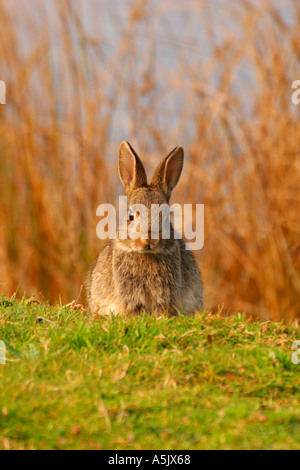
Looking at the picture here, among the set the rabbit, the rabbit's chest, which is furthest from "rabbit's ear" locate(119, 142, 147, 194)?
the rabbit's chest

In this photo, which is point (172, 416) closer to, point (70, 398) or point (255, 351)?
point (70, 398)

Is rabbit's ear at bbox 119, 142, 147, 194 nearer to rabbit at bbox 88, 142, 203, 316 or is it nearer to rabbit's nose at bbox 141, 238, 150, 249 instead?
rabbit at bbox 88, 142, 203, 316

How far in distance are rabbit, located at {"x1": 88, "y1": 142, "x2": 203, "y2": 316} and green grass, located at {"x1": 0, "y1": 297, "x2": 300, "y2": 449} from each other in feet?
1.59

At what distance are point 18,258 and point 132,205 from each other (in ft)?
10.9

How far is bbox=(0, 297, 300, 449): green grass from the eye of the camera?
2797mm

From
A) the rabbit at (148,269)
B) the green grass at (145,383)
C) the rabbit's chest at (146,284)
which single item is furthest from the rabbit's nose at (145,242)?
the green grass at (145,383)

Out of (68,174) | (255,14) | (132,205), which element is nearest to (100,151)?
(68,174)

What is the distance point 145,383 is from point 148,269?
60.4 inches

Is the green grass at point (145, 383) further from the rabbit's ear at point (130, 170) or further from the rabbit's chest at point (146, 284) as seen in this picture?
the rabbit's ear at point (130, 170)

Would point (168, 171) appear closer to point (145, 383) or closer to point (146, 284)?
point (146, 284)

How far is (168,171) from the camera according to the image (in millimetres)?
5062

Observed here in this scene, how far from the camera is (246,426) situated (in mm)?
2904

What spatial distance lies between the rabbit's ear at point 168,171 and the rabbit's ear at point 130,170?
0.30ft

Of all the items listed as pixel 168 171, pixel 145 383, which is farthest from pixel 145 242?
pixel 145 383
